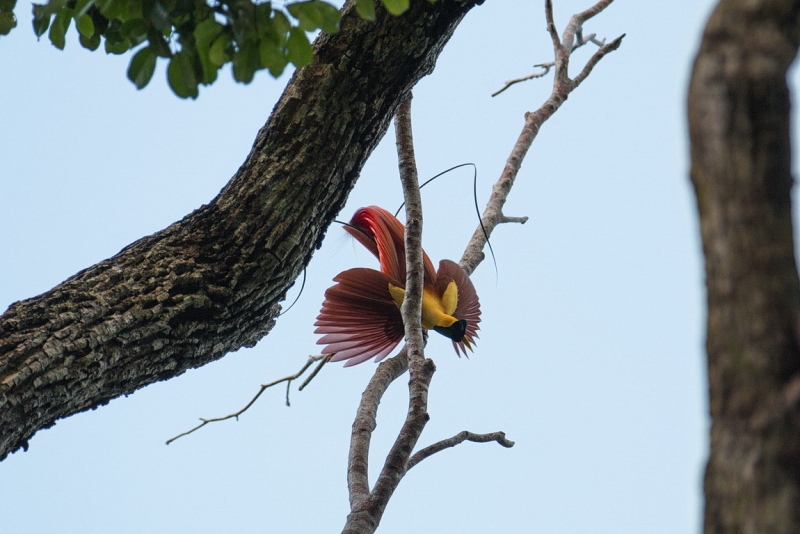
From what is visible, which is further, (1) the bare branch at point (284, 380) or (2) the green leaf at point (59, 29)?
(1) the bare branch at point (284, 380)

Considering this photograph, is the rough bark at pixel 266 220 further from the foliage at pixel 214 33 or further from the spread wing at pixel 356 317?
the spread wing at pixel 356 317

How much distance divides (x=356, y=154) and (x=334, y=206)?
13 centimetres

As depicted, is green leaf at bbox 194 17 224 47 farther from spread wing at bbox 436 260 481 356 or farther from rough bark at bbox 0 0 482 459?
spread wing at bbox 436 260 481 356

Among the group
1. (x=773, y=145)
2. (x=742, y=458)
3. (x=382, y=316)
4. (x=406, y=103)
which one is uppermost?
(x=406, y=103)

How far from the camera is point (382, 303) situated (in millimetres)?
2613

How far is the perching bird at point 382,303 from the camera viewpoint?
2.56m

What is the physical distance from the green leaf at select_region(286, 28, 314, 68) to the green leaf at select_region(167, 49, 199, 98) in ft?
0.53

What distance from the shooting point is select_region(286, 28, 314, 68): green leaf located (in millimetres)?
1196

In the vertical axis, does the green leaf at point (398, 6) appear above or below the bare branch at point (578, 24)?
below

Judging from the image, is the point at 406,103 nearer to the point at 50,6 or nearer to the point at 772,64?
the point at 50,6

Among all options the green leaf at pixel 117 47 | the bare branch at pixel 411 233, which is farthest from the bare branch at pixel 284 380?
the green leaf at pixel 117 47

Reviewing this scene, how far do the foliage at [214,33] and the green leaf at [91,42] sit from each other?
0.22 meters

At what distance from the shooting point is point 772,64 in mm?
607

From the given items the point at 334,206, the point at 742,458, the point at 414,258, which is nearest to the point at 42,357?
the point at 334,206
